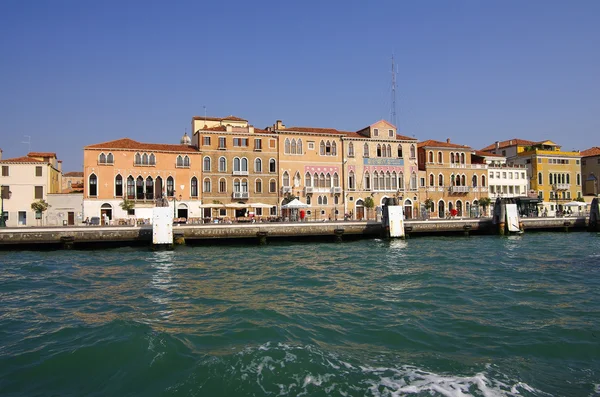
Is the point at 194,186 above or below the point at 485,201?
above

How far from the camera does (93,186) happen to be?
3741 centimetres

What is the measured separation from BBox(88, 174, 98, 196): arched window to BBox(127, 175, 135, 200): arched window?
2.51 metres

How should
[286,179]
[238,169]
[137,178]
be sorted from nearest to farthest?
[137,178] < [238,169] < [286,179]

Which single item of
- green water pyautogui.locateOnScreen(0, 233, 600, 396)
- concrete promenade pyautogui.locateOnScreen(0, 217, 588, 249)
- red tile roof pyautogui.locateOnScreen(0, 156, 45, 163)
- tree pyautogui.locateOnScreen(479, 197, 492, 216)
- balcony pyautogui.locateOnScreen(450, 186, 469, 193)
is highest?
red tile roof pyautogui.locateOnScreen(0, 156, 45, 163)

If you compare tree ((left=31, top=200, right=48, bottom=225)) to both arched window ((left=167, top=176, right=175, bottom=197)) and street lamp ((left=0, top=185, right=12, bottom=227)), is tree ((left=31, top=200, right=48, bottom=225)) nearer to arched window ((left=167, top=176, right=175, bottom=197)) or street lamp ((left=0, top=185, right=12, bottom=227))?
street lamp ((left=0, top=185, right=12, bottom=227))

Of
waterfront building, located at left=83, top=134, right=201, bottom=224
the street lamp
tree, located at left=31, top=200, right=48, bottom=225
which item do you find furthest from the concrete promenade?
tree, located at left=31, top=200, right=48, bottom=225

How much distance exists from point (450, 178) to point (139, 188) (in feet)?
109

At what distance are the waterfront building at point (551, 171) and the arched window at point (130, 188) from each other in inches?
1794

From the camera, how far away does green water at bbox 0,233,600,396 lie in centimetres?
636

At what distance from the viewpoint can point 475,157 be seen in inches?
2130

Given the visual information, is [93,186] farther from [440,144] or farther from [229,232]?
[440,144]

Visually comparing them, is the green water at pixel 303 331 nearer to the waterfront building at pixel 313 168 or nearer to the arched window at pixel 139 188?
the arched window at pixel 139 188

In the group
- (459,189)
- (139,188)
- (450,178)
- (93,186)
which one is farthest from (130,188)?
(459,189)

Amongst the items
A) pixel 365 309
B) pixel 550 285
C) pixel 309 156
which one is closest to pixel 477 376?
pixel 365 309
